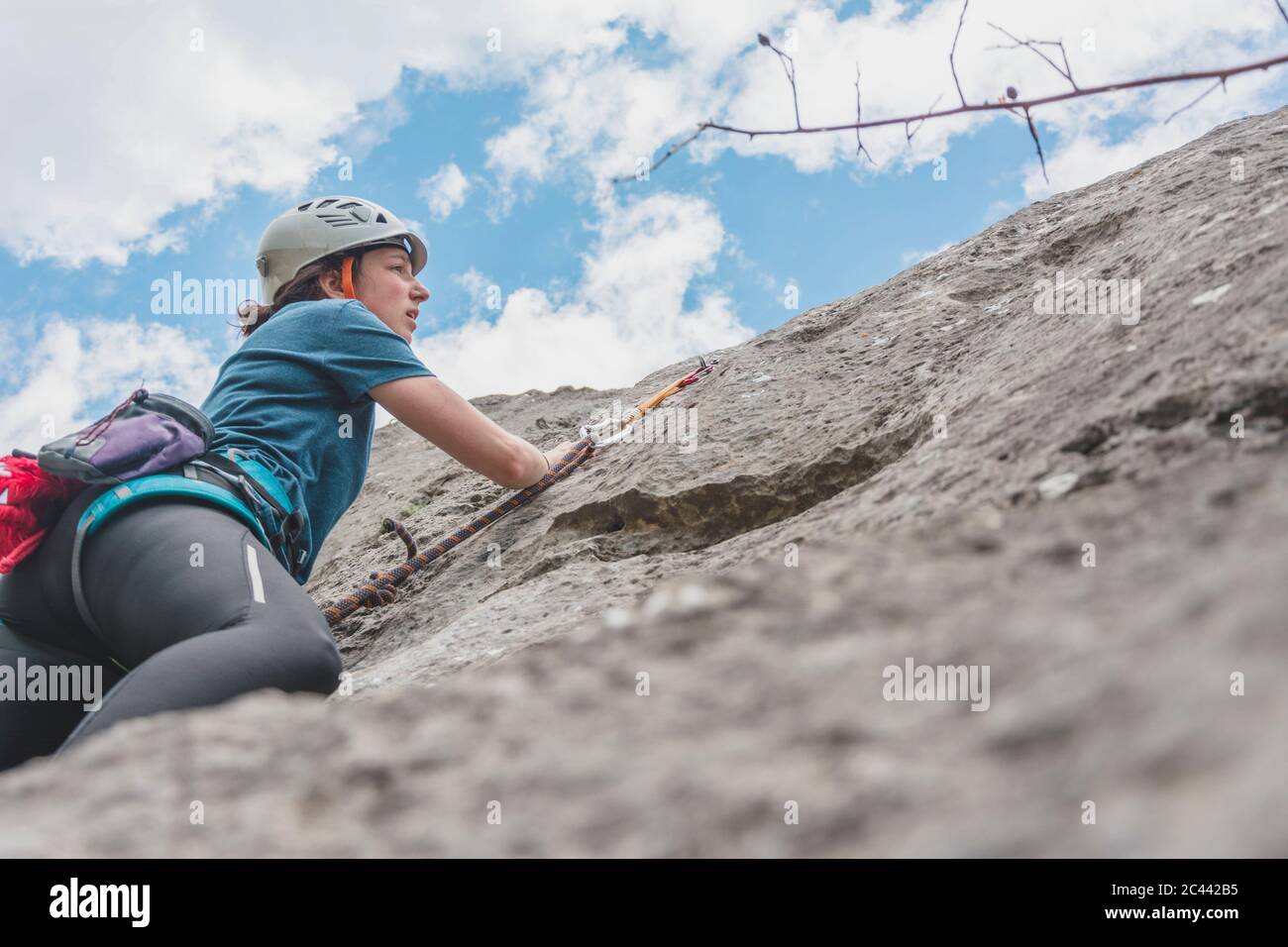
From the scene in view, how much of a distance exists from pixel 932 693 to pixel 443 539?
3.54 m

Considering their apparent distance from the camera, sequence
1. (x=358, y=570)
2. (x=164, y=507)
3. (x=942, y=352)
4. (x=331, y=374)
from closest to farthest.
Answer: (x=164, y=507) → (x=331, y=374) → (x=942, y=352) → (x=358, y=570)

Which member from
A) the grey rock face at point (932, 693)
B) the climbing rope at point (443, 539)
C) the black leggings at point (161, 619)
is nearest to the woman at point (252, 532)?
the black leggings at point (161, 619)

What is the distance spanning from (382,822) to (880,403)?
2.80 metres

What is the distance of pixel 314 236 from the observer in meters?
3.96

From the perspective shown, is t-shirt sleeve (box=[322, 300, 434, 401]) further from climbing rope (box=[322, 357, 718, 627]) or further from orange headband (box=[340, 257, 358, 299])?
climbing rope (box=[322, 357, 718, 627])

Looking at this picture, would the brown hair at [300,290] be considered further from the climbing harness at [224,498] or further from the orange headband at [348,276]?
the climbing harness at [224,498]

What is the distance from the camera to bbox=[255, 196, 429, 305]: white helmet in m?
3.96

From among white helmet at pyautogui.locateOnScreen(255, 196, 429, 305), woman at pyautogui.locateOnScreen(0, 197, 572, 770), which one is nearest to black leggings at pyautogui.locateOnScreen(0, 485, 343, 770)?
woman at pyautogui.locateOnScreen(0, 197, 572, 770)

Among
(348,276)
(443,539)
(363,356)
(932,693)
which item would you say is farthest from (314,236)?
(932,693)

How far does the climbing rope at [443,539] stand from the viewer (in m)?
4.20
